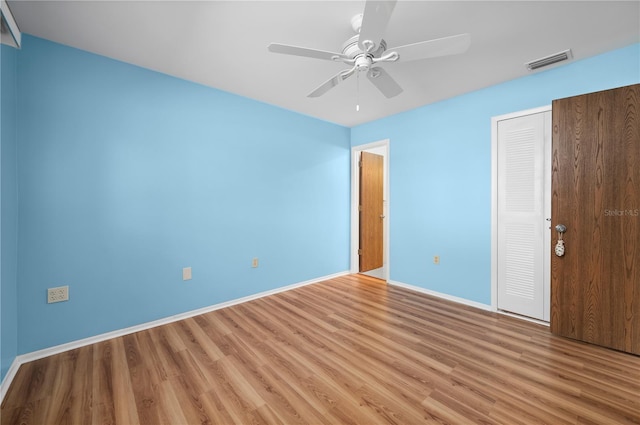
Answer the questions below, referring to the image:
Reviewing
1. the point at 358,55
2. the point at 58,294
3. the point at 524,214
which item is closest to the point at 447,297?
the point at 524,214

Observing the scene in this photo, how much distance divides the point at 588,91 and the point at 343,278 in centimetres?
345

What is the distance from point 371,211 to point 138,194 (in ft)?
11.1

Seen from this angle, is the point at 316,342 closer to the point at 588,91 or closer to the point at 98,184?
the point at 98,184

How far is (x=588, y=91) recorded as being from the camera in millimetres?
2314

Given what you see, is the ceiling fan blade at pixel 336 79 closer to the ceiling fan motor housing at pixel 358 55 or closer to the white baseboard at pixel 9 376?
the ceiling fan motor housing at pixel 358 55

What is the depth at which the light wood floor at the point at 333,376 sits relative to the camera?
147 centimetres

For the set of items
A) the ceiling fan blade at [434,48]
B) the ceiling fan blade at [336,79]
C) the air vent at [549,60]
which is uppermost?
the air vent at [549,60]

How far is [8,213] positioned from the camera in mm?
1772

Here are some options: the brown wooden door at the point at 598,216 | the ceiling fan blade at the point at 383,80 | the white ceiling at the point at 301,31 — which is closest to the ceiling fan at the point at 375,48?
the ceiling fan blade at the point at 383,80

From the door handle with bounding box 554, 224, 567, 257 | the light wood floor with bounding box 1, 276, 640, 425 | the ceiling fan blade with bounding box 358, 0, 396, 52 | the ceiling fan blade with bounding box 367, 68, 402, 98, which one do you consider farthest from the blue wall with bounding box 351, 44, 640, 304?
the ceiling fan blade with bounding box 358, 0, 396, 52

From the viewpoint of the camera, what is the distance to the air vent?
2234 millimetres

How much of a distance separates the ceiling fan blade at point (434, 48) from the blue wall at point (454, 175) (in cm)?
162

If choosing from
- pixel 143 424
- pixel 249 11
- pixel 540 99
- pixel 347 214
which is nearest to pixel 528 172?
pixel 540 99

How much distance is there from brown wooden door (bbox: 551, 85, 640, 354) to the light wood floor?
23 cm
